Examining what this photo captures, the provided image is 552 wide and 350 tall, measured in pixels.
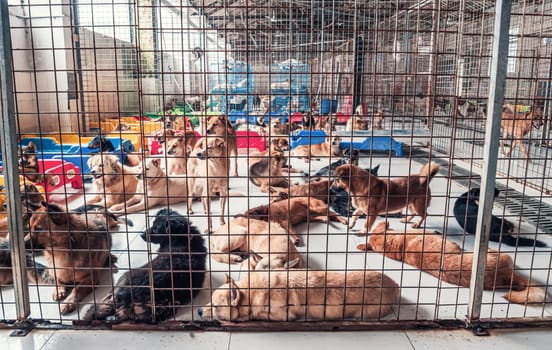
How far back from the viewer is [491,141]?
2455 millimetres

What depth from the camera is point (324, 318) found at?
2.75 m

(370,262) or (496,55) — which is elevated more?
(496,55)

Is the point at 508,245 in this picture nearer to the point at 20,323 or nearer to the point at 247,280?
the point at 247,280

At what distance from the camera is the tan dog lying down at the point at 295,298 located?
2.70m

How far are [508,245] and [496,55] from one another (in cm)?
251

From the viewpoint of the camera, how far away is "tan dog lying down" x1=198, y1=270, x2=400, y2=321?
270 centimetres

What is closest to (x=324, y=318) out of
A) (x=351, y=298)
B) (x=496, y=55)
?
(x=351, y=298)

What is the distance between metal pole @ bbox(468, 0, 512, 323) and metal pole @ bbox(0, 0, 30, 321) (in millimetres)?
2775

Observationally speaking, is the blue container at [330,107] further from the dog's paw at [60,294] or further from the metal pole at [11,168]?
the dog's paw at [60,294]

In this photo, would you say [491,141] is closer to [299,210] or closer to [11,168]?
[299,210]

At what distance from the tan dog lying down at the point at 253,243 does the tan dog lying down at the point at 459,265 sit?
0.68 meters

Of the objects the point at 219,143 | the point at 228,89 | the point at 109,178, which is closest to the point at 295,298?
the point at 219,143

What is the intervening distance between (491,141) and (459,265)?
1.14m

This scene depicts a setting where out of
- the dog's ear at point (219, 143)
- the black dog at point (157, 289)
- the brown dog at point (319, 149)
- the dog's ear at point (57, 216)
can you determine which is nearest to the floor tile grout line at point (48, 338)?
the black dog at point (157, 289)
